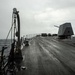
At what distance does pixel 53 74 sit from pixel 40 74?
0.68 metres

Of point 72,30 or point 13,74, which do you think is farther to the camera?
point 72,30

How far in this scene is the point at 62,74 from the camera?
28.9 ft

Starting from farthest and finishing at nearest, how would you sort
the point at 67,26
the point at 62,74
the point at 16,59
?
1. the point at 67,26
2. the point at 16,59
3. the point at 62,74

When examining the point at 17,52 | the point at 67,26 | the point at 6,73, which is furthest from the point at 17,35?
the point at 67,26

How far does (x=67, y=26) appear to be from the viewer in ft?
136

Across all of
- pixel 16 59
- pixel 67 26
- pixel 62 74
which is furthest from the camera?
pixel 67 26

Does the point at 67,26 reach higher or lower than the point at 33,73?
higher

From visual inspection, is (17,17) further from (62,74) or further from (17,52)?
(62,74)

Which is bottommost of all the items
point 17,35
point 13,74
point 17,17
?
point 13,74

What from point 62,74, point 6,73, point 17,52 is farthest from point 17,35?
point 62,74

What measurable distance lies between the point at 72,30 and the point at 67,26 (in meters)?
1.77

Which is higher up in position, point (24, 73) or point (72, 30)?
point (72, 30)

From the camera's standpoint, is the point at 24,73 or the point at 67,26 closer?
the point at 24,73

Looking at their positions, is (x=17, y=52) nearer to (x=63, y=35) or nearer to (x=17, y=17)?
(x=17, y=17)
